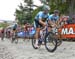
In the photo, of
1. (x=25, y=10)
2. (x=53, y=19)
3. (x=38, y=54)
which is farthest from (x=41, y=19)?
(x=25, y=10)

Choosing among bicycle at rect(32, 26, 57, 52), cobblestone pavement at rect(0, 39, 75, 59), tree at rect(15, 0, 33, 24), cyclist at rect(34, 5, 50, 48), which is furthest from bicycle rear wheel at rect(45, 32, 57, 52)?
tree at rect(15, 0, 33, 24)

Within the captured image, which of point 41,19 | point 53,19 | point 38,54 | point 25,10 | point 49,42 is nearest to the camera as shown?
point 38,54

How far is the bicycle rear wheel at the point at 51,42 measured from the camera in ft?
45.8

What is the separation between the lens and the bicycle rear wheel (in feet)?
45.8

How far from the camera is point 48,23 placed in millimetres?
15328

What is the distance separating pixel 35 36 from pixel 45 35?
1.37 metres

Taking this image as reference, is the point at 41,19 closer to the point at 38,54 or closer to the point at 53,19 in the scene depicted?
the point at 53,19

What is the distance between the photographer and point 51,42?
1403 centimetres

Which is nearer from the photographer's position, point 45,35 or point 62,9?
point 45,35

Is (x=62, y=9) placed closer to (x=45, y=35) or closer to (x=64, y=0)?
(x=64, y=0)

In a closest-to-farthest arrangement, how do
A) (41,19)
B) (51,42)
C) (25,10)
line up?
1. (51,42)
2. (41,19)
3. (25,10)

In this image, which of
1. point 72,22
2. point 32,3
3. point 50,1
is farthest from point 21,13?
point 72,22

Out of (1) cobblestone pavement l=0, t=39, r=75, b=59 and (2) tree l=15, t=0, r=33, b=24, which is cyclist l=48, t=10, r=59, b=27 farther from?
(2) tree l=15, t=0, r=33, b=24

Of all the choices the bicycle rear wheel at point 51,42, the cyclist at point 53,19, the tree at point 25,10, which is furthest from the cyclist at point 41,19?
the tree at point 25,10
